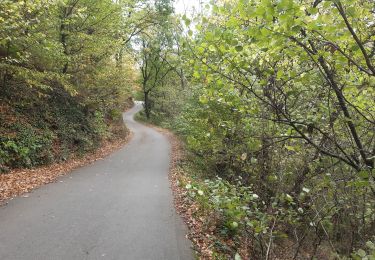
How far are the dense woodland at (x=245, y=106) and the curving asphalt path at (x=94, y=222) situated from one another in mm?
1238

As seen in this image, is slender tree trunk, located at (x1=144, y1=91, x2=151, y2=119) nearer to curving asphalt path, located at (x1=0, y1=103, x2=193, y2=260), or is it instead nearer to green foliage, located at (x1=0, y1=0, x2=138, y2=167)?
green foliage, located at (x1=0, y1=0, x2=138, y2=167)

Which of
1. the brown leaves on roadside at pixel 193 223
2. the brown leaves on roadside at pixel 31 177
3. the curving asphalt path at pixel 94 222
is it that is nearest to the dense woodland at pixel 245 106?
the brown leaves on roadside at pixel 193 223

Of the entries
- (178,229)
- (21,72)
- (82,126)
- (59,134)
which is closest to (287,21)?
(178,229)

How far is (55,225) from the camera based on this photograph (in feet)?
23.3

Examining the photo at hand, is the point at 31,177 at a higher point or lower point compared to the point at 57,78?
lower

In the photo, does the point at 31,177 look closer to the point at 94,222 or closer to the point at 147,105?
the point at 94,222

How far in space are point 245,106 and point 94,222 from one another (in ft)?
16.2

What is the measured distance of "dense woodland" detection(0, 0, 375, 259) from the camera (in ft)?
10.8

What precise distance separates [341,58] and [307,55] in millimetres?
368

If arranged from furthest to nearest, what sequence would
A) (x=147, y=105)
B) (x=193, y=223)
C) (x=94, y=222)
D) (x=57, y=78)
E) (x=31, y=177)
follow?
(x=147, y=105) → (x=57, y=78) → (x=31, y=177) → (x=193, y=223) → (x=94, y=222)

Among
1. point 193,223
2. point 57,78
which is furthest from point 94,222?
point 57,78

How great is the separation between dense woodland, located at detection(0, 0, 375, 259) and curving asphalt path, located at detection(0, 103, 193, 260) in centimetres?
124

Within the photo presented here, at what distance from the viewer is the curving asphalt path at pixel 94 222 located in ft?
19.7

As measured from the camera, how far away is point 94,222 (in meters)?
7.47
